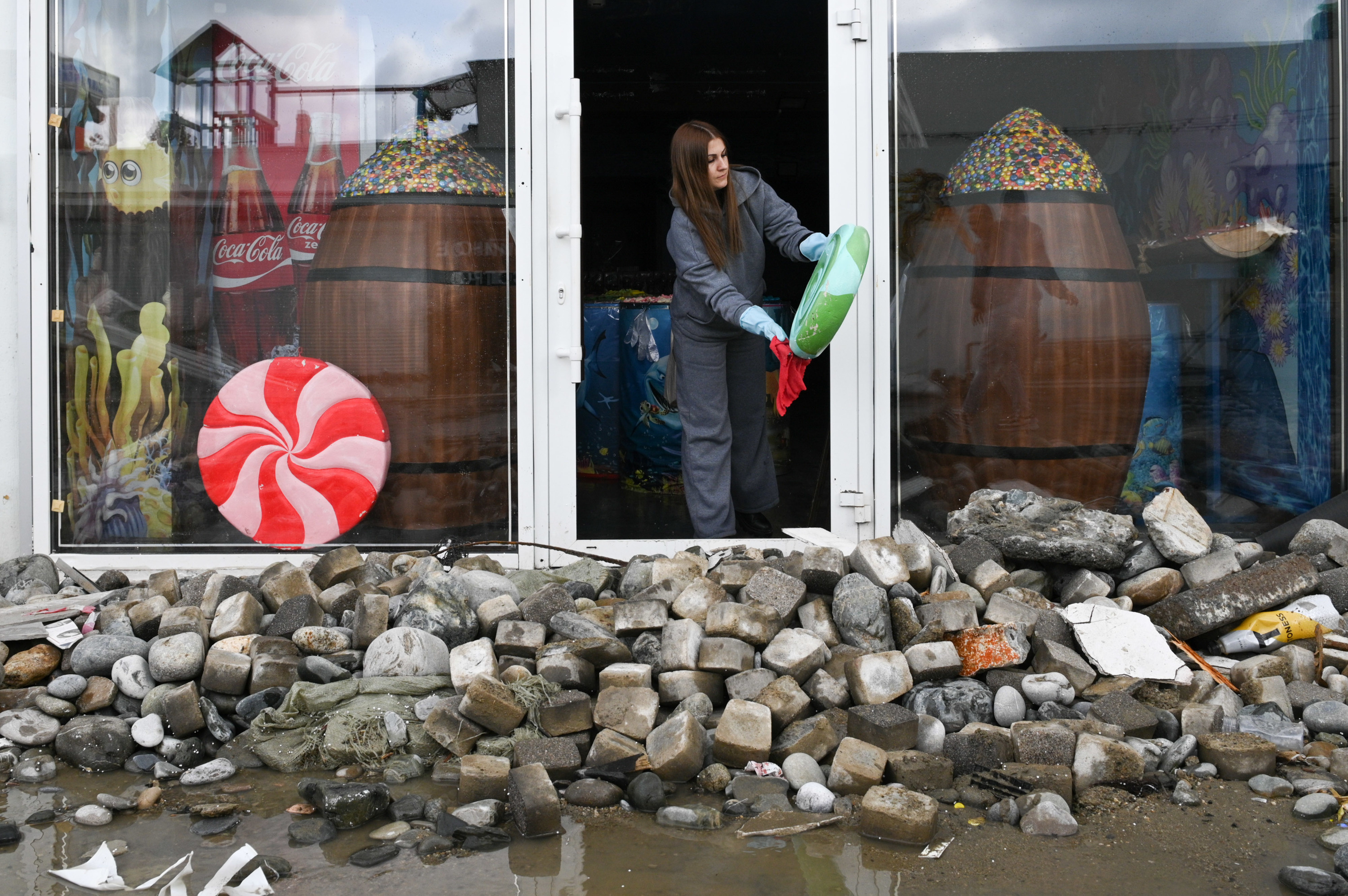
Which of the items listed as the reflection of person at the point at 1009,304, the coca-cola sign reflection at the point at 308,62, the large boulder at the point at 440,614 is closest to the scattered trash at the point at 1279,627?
the reflection of person at the point at 1009,304

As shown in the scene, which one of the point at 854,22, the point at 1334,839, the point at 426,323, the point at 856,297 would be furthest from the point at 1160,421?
the point at 426,323

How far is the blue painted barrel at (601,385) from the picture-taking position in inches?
182

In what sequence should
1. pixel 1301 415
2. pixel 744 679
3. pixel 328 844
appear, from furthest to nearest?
pixel 1301 415 → pixel 744 679 → pixel 328 844

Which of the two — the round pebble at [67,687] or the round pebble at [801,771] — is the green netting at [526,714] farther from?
the round pebble at [67,687]

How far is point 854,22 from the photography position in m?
3.04

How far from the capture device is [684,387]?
131 inches

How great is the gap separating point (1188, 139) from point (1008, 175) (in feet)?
1.76

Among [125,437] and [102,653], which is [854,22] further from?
[102,653]

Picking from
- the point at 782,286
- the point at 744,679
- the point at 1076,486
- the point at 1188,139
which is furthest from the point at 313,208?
the point at 782,286

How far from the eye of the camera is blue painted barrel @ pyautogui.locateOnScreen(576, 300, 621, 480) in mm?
4625

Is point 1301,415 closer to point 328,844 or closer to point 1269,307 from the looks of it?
point 1269,307

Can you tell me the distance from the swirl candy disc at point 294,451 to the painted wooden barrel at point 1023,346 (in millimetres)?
1463

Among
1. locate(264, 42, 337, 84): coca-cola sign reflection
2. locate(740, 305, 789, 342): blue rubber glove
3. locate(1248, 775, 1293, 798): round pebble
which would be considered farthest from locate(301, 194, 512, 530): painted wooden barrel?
locate(1248, 775, 1293, 798): round pebble

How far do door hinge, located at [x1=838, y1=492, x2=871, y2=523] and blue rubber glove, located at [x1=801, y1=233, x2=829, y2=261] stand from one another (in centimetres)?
64
